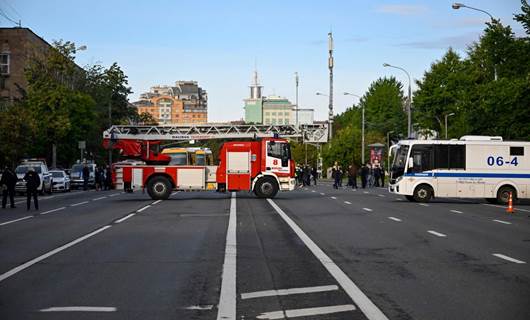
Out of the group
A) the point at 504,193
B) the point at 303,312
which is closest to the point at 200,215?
the point at 504,193

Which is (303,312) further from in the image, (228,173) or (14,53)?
(14,53)

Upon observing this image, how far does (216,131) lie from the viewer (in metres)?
56.7

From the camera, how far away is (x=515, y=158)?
3494 cm

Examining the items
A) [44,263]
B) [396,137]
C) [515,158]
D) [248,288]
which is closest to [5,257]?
[44,263]

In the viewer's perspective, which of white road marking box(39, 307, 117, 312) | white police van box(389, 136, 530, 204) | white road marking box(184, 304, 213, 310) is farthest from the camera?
white police van box(389, 136, 530, 204)

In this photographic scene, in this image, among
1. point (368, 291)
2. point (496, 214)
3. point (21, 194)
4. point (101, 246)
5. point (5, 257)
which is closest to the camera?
point (368, 291)

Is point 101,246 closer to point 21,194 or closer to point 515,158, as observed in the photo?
point 515,158

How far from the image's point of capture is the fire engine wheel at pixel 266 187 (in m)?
37.4

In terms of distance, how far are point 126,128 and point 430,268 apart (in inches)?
1738

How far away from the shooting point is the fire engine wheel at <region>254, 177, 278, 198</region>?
123ft

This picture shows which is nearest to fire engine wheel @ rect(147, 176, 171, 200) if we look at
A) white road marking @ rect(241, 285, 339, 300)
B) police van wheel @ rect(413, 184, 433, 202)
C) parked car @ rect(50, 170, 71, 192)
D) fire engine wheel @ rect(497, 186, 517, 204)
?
police van wheel @ rect(413, 184, 433, 202)

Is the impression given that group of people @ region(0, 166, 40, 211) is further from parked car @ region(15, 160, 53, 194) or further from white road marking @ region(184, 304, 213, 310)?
white road marking @ region(184, 304, 213, 310)

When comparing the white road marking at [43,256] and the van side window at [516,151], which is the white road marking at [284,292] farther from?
the van side window at [516,151]

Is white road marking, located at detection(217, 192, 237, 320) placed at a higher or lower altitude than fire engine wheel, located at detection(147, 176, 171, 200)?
lower
